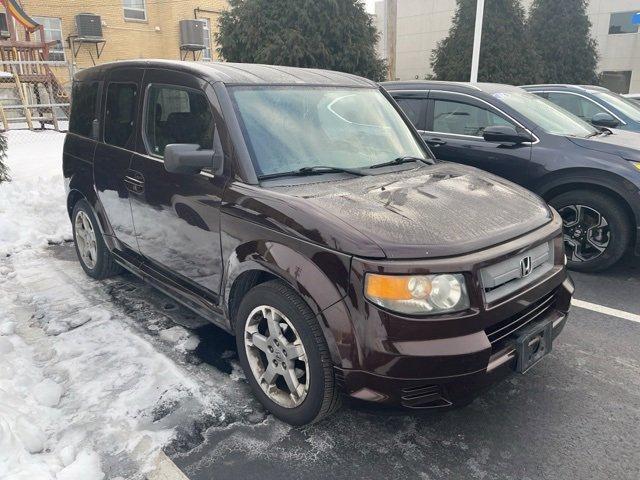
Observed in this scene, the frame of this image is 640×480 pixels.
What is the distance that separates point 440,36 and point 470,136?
29.2 meters

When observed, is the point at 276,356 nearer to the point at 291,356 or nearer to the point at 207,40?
the point at 291,356

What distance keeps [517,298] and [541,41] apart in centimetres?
2216

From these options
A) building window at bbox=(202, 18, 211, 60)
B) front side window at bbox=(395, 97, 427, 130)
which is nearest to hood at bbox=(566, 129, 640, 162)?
front side window at bbox=(395, 97, 427, 130)

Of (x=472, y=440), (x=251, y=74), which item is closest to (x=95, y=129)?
(x=251, y=74)

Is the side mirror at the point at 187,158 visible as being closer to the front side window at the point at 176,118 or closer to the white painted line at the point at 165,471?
the front side window at the point at 176,118

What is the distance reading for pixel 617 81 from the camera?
29.1 metres

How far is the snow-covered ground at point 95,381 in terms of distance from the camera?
8.22ft

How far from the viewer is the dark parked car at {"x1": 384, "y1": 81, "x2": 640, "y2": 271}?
4777mm

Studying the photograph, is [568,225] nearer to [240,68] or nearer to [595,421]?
[595,421]

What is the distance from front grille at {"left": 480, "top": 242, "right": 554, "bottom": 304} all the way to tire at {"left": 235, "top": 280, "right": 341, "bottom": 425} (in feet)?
2.63

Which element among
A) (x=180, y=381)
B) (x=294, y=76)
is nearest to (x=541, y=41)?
(x=294, y=76)

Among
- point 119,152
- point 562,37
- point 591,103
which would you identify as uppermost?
point 562,37

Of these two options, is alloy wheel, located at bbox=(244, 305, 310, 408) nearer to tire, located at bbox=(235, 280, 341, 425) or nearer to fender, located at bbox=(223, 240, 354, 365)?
tire, located at bbox=(235, 280, 341, 425)

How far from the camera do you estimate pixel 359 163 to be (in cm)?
329
